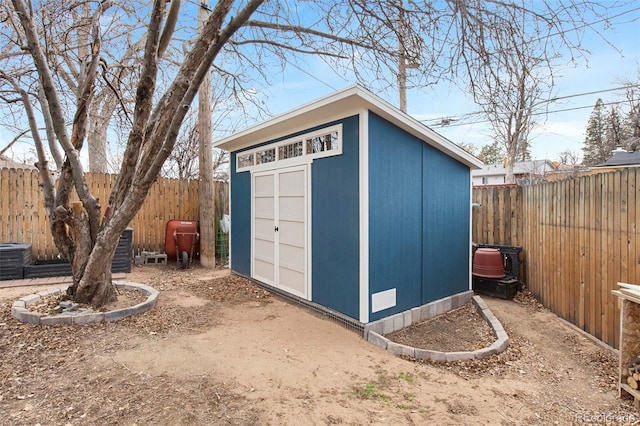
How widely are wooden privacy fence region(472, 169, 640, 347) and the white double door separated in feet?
10.5

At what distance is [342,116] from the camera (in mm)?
4066

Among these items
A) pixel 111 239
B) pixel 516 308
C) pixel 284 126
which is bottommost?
pixel 516 308

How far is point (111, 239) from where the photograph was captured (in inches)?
160

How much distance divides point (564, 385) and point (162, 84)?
7756mm

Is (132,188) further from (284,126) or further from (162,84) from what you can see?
(162,84)

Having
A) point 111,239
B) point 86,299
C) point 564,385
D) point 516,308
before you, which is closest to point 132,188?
point 111,239

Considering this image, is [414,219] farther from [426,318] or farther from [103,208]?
[103,208]

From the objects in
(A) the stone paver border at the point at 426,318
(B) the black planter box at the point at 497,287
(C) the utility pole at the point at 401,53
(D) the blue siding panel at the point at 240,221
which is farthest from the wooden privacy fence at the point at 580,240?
(D) the blue siding panel at the point at 240,221

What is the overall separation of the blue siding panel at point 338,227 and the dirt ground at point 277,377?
0.36 m

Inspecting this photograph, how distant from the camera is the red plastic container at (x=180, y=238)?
7.43 meters

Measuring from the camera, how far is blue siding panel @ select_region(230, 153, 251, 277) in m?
6.10

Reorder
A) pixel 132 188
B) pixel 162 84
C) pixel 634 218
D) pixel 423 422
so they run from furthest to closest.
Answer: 1. pixel 162 84
2. pixel 132 188
3. pixel 634 218
4. pixel 423 422

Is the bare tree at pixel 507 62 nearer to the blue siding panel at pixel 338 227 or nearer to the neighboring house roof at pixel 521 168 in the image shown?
the blue siding panel at pixel 338 227

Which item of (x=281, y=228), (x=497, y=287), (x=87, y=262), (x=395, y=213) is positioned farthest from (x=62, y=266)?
(x=497, y=287)
